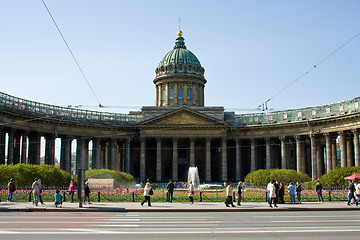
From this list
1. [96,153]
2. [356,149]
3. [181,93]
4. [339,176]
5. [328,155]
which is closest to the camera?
[339,176]

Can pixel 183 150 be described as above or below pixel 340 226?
above

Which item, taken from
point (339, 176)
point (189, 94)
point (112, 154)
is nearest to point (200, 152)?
point (189, 94)

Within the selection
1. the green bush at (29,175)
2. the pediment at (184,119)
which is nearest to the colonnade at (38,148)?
the pediment at (184,119)

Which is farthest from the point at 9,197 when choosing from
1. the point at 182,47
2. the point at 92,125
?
the point at 182,47

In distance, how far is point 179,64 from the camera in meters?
99.4

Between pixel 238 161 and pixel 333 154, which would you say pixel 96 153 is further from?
pixel 333 154

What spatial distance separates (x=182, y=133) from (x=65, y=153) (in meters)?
21.5

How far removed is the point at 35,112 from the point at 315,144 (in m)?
46.8

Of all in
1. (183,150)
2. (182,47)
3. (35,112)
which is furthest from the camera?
(182,47)

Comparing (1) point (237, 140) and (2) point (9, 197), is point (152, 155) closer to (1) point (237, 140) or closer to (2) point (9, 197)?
(1) point (237, 140)

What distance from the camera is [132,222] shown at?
69.8ft

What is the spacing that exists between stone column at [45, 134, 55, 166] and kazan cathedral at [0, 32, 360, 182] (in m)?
0.16

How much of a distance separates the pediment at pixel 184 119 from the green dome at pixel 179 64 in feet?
68.4

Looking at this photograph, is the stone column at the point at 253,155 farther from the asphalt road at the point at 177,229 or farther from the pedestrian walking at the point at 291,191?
the asphalt road at the point at 177,229
